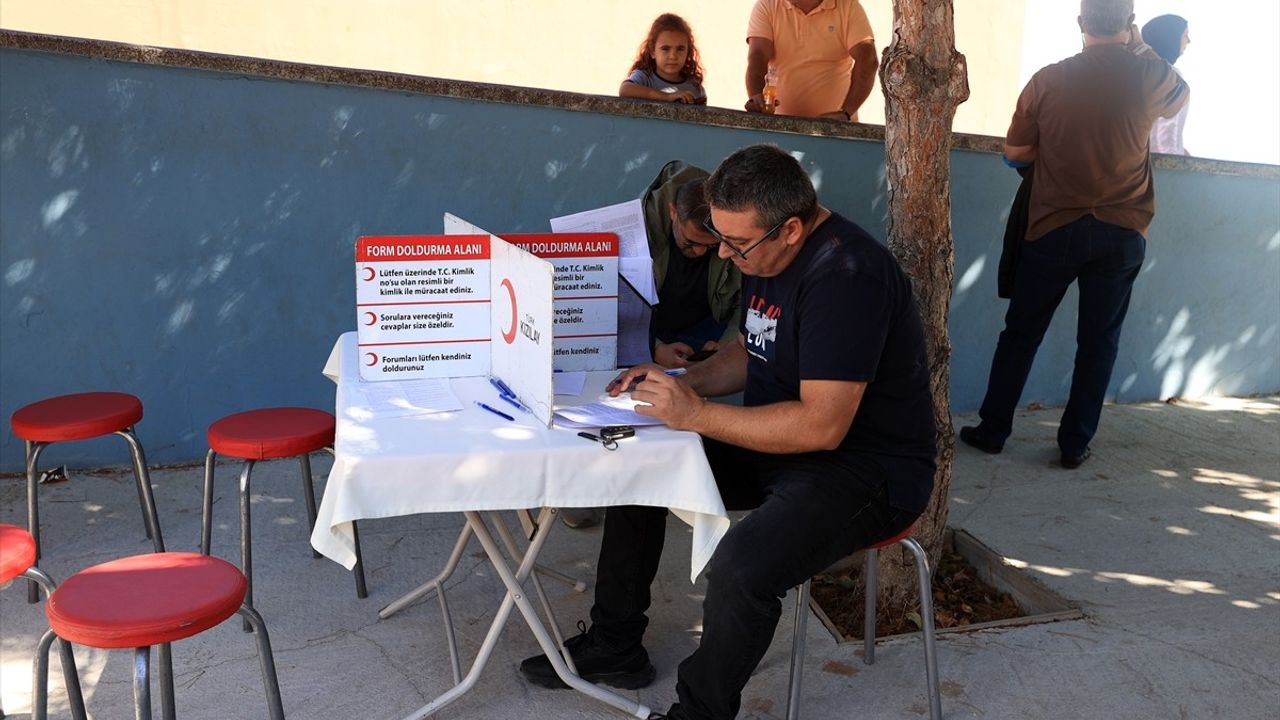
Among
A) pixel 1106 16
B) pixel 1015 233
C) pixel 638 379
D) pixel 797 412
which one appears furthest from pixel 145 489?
pixel 1106 16

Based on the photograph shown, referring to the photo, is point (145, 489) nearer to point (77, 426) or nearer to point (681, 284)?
Answer: point (77, 426)

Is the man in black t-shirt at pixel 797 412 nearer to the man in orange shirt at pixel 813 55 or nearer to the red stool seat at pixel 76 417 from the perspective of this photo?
the red stool seat at pixel 76 417

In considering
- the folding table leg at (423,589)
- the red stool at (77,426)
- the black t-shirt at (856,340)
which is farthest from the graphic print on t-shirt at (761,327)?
the red stool at (77,426)

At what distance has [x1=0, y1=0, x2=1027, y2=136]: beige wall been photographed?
752 centimetres

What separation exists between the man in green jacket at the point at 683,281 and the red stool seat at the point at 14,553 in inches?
78.5

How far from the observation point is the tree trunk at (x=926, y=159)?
3.28 meters

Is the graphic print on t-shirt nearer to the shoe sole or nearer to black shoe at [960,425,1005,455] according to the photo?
the shoe sole

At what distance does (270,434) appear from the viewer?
3.18m

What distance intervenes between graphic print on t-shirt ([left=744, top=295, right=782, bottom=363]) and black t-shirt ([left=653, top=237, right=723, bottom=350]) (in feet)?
3.03

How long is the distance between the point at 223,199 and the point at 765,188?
2733mm

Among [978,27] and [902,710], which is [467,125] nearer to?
[902,710]

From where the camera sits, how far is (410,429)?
98.3 inches

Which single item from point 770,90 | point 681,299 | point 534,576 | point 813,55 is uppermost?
point 813,55

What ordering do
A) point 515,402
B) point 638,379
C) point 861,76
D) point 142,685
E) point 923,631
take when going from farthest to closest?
point 861,76 < point 638,379 < point 923,631 < point 515,402 < point 142,685
